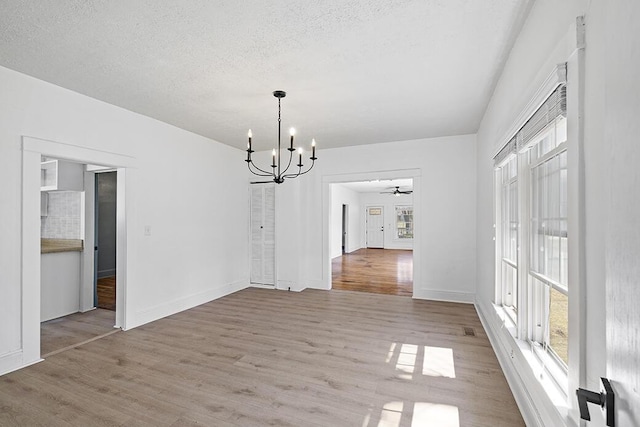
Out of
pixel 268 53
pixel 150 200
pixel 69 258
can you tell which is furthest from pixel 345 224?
pixel 268 53

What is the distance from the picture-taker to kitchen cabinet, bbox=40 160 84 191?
4328 mm

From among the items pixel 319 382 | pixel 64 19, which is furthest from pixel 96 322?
pixel 64 19

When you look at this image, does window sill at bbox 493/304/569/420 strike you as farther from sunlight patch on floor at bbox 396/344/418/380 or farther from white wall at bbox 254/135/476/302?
white wall at bbox 254/135/476/302

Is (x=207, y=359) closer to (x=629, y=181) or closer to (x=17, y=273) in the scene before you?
(x=17, y=273)

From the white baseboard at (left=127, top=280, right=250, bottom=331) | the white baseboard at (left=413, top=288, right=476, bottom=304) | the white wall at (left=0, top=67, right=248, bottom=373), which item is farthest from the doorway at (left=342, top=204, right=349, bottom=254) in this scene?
the white baseboard at (left=413, top=288, right=476, bottom=304)

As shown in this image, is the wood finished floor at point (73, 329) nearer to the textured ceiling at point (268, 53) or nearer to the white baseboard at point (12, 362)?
the white baseboard at point (12, 362)

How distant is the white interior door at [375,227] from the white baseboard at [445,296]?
27.6 ft

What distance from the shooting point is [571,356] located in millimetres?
1376

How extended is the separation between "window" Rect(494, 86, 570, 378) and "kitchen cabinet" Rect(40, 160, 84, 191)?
552 cm

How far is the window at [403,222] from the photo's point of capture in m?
13.1

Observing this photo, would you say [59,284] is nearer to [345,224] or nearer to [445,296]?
[445,296]

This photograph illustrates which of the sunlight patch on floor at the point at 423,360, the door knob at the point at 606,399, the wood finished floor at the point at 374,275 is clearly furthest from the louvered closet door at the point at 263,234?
the door knob at the point at 606,399

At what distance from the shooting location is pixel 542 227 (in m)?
2.00

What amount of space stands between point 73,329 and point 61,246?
134 cm
